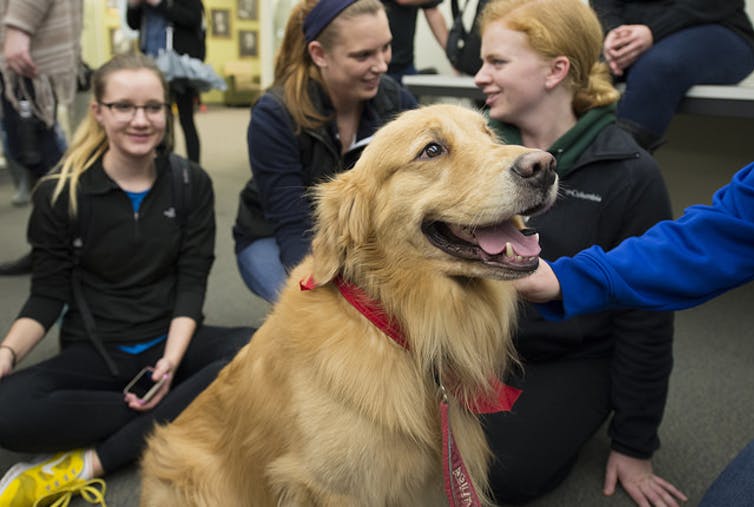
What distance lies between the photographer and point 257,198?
267 cm

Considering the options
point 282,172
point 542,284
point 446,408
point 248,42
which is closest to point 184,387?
point 282,172

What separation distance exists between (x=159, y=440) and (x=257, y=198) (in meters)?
Answer: 1.31

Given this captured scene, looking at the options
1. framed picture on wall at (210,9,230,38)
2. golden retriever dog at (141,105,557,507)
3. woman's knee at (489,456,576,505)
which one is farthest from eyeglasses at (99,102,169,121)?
framed picture on wall at (210,9,230,38)

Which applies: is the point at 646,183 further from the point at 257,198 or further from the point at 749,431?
the point at 257,198

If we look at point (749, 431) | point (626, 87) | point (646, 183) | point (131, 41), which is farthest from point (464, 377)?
point (131, 41)

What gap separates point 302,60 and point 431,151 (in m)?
1.23

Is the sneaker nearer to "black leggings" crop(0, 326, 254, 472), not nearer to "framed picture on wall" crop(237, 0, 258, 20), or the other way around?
"black leggings" crop(0, 326, 254, 472)

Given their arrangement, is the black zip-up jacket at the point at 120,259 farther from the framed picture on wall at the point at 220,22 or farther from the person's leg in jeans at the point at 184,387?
the framed picture on wall at the point at 220,22

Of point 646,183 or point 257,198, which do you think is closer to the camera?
point 646,183

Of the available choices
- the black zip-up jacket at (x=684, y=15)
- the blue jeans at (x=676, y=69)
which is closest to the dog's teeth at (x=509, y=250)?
the blue jeans at (x=676, y=69)

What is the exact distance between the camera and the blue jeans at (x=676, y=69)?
111 inches

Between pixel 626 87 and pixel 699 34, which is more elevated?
pixel 699 34

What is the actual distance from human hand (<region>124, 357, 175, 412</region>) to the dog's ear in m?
1.02

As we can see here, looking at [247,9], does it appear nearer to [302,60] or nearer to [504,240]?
[302,60]
